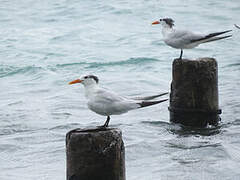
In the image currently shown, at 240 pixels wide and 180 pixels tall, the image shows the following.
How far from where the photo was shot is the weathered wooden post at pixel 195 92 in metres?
6.35

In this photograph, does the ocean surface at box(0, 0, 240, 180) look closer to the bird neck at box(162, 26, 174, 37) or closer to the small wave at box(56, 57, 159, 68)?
the small wave at box(56, 57, 159, 68)

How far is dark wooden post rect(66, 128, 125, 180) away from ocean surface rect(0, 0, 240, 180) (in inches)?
42.2

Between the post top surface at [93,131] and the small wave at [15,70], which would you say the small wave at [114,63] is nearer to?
the small wave at [15,70]

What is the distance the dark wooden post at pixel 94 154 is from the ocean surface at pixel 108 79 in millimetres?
1073

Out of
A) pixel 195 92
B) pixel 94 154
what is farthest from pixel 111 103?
pixel 195 92

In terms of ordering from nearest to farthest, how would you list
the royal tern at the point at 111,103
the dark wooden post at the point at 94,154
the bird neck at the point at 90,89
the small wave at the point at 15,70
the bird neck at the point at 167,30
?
the dark wooden post at the point at 94,154, the royal tern at the point at 111,103, the bird neck at the point at 90,89, the bird neck at the point at 167,30, the small wave at the point at 15,70

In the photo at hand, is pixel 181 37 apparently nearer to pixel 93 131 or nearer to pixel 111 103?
pixel 111 103

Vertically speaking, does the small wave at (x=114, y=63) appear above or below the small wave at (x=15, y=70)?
below

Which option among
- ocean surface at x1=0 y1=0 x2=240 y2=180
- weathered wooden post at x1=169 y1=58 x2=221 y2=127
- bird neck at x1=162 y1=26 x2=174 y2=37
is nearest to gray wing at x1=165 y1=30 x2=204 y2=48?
bird neck at x1=162 y1=26 x2=174 y2=37

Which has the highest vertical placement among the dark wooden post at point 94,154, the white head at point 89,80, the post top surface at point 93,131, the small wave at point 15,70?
the white head at point 89,80

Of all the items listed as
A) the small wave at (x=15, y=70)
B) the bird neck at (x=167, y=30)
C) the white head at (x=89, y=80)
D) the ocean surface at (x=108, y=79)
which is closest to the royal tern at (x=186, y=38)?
the bird neck at (x=167, y=30)

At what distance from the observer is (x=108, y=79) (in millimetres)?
11883

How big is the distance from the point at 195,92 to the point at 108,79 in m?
5.51

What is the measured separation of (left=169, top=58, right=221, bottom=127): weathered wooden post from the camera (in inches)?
250
